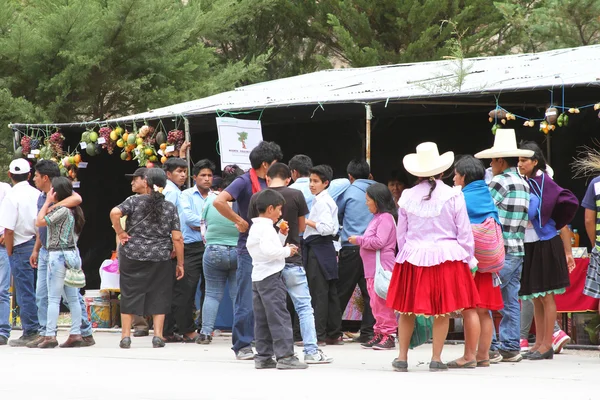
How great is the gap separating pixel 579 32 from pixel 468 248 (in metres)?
16.3

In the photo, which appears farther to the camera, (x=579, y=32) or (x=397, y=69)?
(x=579, y=32)

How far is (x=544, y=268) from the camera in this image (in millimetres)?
8984

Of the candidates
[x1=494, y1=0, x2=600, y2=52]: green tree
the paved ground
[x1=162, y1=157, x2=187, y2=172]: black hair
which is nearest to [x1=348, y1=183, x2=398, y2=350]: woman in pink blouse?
the paved ground

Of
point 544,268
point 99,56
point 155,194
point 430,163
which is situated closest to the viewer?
→ point 430,163

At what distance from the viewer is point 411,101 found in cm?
1127

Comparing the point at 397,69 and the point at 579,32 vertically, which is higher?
the point at 579,32

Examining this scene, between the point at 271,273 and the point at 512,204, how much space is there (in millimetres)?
2103

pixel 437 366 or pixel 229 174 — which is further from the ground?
pixel 229 174

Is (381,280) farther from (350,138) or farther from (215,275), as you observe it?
(350,138)

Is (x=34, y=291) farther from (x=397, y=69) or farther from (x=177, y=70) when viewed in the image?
(x=177, y=70)

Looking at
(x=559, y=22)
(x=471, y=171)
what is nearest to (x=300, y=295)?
(x=471, y=171)

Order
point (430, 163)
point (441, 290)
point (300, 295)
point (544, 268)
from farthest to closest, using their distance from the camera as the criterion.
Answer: point (544, 268) → point (300, 295) → point (430, 163) → point (441, 290)

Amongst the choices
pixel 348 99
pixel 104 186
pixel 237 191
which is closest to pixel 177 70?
pixel 104 186

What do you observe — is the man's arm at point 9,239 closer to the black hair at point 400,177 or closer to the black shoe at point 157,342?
the black shoe at point 157,342
